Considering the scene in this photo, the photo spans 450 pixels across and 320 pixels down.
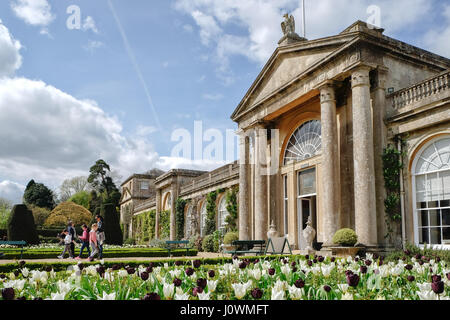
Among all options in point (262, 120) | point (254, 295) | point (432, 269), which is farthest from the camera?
point (262, 120)

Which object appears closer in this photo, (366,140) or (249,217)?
(366,140)

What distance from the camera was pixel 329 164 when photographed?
48.2 feet

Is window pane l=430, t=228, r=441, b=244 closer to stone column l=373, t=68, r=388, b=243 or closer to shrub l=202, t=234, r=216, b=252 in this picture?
stone column l=373, t=68, r=388, b=243

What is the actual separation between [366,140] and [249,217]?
357 inches

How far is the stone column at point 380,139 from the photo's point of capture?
44.7ft

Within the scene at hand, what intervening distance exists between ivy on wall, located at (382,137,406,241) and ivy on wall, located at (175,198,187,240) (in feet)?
63.1

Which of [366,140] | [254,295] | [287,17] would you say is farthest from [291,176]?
[254,295]

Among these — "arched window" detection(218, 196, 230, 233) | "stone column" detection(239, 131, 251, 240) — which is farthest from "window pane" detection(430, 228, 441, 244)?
Answer: "arched window" detection(218, 196, 230, 233)

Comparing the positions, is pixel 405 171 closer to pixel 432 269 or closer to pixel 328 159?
pixel 328 159

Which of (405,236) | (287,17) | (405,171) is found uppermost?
(287,17)

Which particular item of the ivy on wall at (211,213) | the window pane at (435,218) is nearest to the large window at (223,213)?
the ivy on wall at (211,213)

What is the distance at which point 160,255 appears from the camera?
62.0 feet

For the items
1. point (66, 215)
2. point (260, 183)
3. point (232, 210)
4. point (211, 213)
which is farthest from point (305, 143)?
point (66, 215)
